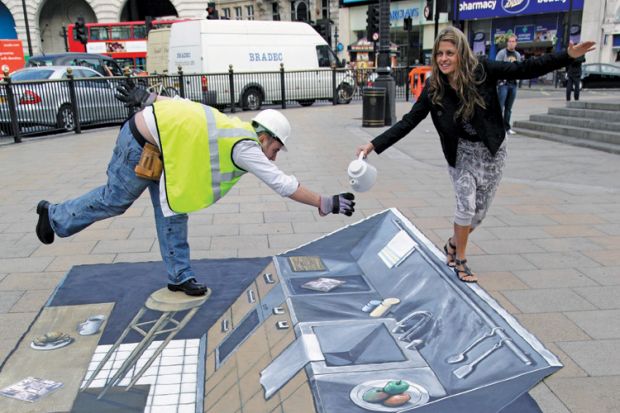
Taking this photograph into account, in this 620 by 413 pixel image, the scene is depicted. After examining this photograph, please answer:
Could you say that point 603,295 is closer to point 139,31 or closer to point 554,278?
point 554,278

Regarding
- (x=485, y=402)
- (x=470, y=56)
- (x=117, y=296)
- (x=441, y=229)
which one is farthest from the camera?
(x=441, y=229)

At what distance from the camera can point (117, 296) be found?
3.61m

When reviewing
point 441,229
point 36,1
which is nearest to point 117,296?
point 441,229

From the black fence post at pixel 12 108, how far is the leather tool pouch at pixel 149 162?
9.20 m

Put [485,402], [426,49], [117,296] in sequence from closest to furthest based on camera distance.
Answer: [485,402] < [117,296] < [426,49]

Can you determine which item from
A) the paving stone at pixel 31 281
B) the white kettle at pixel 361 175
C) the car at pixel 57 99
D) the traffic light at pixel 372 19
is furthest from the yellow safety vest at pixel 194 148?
the traffic light at pixel 372 19

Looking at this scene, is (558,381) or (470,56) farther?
(470,56)

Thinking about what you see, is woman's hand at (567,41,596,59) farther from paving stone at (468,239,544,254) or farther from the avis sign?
the avis sign

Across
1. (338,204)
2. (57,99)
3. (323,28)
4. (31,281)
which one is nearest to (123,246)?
(31,281)

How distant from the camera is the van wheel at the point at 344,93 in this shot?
19.0 m

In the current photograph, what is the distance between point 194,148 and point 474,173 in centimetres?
169

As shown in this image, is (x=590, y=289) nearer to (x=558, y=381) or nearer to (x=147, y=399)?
(x=558, y=381)

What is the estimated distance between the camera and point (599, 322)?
3.23 metres

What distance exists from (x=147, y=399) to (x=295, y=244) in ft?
7.93
